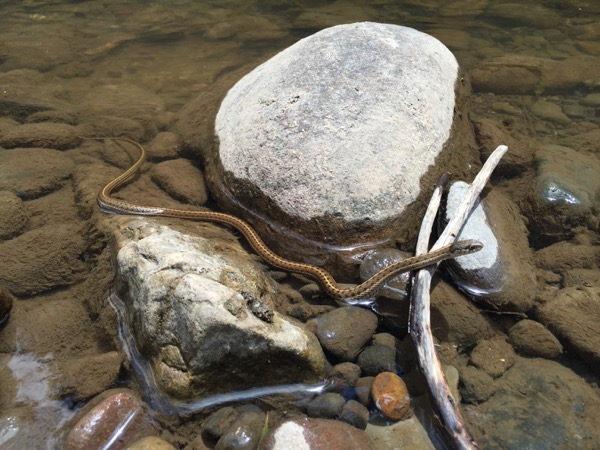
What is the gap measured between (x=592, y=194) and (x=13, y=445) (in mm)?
6820

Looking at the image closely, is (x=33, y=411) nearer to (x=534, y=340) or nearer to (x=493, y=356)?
(x=493, y=356)

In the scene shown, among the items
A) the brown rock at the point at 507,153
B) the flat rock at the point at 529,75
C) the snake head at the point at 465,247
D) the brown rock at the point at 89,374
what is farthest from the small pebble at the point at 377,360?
the flat rock at the point at 529,75

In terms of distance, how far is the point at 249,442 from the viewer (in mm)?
4133

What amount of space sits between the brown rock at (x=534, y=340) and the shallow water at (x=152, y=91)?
16 cm

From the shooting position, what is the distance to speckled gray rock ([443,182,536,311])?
5441 millimetres

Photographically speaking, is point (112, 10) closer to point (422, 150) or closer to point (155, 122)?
point (155, 122)

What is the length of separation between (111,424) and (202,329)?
1.09 metres

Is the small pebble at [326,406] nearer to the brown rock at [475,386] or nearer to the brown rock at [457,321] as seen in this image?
the brown rock at [475,386]

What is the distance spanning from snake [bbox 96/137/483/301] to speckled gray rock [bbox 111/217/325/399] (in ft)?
2.92

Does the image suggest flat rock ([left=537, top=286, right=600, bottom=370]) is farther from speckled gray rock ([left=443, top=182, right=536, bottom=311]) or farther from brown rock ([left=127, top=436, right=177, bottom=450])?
brown rock ([left=127, top=436, right=177, bottom=450])

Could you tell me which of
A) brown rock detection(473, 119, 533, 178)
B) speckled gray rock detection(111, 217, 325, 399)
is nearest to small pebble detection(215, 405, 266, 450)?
speckled gray rock detection(111, 217, 325, 399)

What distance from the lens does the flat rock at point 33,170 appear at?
6824 mm

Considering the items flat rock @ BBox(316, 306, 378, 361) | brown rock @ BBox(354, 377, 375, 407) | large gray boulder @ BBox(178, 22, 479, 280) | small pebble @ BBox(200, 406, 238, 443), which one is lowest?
brown rock @ BBox(354, 377, 375, 407)

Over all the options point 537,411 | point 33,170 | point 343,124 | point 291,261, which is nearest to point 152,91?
point 33,170
